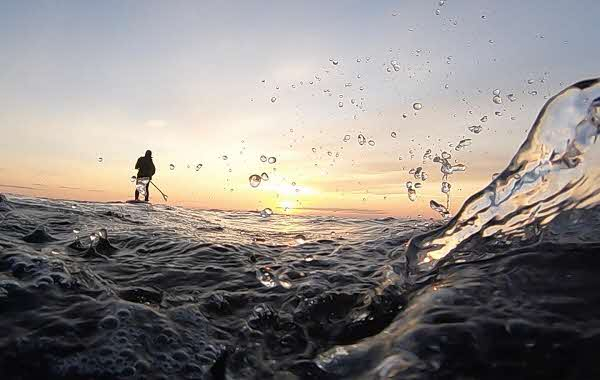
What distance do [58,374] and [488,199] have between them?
11.1 ft

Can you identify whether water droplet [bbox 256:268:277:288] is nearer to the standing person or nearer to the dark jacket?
the standing person

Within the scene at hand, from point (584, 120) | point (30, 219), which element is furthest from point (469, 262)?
point (30, 219)

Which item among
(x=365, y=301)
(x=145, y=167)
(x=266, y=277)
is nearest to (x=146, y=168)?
(x=145, y=167)

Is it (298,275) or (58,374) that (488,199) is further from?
(58,374)

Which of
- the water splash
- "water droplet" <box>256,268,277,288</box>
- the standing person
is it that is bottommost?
"water droplet" <box>256,268,277,288</box>

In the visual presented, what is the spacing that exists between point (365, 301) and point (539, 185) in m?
1.72

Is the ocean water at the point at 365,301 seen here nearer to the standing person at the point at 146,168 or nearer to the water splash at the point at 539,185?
the water splash at the point at 539,185

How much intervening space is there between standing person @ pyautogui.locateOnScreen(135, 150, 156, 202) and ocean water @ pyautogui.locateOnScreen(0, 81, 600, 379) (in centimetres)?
1542

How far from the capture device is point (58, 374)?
2045 millimetres

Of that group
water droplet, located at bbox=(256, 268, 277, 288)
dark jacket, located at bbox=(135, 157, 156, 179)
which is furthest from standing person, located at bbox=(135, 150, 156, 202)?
water droplet, located at bbox=(256, 268, 277, 288)

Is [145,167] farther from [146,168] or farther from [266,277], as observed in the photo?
[266,277]

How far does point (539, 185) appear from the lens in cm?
323

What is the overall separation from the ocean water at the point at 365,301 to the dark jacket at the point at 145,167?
15457 millimetres

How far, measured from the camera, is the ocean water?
2031mm
